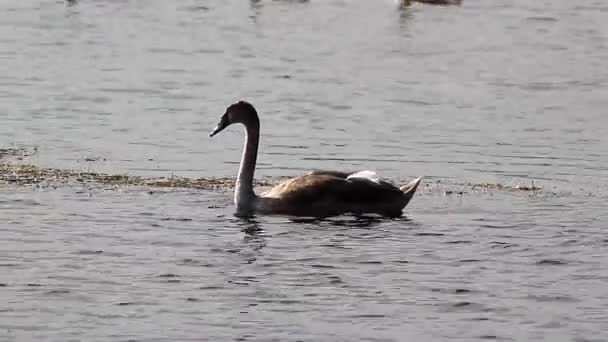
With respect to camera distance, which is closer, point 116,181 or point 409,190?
point 409,190

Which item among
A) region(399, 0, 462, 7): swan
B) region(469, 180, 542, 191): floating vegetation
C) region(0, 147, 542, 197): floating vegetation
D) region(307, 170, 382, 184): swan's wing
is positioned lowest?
region(399, 0, 462, 7): swan

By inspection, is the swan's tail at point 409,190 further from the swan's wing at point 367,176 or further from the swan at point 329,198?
the swan's wing at point 367,176

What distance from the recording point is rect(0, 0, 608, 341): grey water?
12.1 metres

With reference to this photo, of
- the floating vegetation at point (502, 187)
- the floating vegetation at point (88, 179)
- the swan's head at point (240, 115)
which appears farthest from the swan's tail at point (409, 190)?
the floating vegetation at point (88, 179)

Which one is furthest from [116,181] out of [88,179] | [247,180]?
[247,180]

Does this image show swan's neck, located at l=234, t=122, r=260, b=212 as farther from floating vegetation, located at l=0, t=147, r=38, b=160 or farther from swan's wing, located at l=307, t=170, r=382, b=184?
floating vegetation, located at l=0, t=147, r=38, b=160

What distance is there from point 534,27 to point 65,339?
88.4 feet

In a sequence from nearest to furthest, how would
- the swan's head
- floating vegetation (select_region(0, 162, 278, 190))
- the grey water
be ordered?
1. the grey water
2. floating vegetation (select_region(0, 162, 278, 190))
3. the swan's head

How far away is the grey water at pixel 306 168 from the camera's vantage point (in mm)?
12102

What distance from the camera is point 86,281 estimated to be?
12.9 metres

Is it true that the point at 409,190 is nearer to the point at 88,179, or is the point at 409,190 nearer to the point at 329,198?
the point at 329,198

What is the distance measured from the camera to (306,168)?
1930cm

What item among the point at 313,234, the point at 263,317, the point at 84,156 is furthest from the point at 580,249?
the point at 84,156

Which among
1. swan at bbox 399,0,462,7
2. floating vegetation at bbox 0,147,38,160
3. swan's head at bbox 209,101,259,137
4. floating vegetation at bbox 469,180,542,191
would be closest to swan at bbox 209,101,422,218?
swan's head at bbox 209,101,259,137
